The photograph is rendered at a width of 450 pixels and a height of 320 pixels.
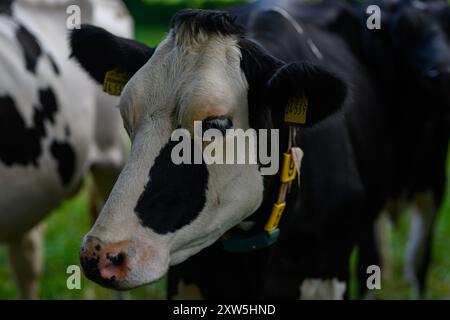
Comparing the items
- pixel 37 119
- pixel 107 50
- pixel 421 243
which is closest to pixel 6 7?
pixel 37 119

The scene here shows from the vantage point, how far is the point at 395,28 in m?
4.53

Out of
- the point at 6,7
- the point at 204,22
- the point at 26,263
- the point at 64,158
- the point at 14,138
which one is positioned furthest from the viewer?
the point at 26,263

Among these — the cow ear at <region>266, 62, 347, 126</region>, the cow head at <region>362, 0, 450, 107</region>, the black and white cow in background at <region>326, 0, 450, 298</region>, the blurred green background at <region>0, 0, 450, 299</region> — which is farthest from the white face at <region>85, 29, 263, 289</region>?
the cow head at <region>362, 0, 450, 107</region>

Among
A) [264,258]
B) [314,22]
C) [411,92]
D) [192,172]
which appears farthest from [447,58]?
[192,172]

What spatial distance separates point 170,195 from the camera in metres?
2.37

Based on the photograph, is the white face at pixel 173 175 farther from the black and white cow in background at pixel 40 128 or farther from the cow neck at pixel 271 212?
the black and white cow in background at pixel 40 128

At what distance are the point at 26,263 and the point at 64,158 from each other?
2.91 feet

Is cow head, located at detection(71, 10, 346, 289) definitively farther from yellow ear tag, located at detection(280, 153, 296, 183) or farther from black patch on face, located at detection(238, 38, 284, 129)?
yellow ear tag, located at detection(280, 153, 296, 183)

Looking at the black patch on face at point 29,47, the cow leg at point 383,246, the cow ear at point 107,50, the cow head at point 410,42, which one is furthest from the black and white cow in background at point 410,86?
the cow ear at point 107,50

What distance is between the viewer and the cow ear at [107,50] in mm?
2770

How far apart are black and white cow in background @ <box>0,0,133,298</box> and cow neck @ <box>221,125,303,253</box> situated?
4.27 feet

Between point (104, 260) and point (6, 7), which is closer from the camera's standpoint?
point (104, 260)

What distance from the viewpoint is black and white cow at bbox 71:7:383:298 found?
2307 mm

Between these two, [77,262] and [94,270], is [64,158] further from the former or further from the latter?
[94,270]
